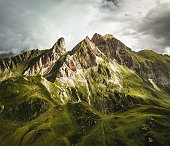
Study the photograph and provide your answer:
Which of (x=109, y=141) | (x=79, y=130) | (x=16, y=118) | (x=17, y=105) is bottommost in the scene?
(x=109, y=141)

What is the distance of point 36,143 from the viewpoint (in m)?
111

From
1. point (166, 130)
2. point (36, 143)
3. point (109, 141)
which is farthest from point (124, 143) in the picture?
point (36, 143)

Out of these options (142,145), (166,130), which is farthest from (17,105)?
(166,130)

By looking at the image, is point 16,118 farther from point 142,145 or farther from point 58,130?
point 142,145

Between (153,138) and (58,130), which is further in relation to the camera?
(58,130)

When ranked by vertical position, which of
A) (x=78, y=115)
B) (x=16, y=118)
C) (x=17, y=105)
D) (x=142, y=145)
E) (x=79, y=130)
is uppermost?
(x=17, y=105)

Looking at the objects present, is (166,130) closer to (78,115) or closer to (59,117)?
(78,115)

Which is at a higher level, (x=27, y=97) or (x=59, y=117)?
(x=27, y=97)

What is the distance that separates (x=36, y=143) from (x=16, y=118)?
65.3m

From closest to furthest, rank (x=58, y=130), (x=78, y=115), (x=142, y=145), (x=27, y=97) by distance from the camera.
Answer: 1. (x=142, y=145)
2. (x=58, y=130)
3. (x=78, y=115)
4. (x=27, y=97)

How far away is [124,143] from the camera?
10575 cm

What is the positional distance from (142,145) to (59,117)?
4040 inches

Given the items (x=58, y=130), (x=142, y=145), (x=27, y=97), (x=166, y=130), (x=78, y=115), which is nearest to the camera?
(x=142, y=145)

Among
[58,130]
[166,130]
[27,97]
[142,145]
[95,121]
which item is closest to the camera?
[142,145]
